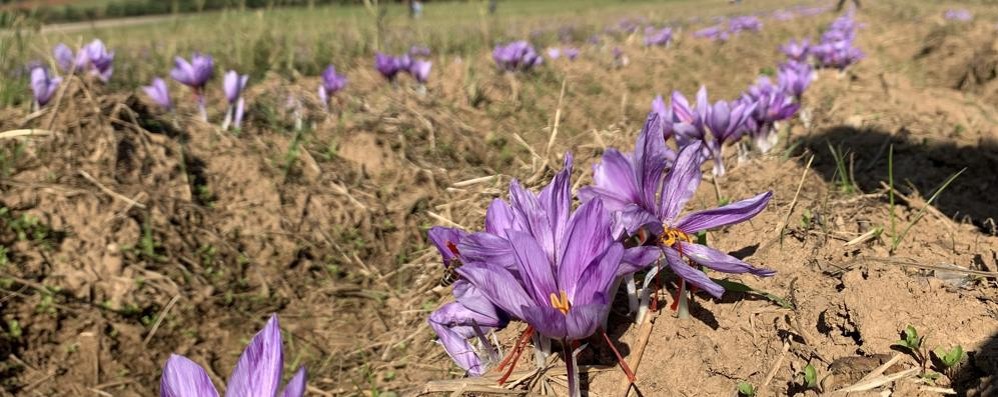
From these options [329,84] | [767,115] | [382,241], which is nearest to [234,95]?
[329,84]

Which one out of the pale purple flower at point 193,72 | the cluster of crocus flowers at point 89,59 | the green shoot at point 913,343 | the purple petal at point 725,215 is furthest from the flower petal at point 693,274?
the cluster of crocus flowers at point 89,59

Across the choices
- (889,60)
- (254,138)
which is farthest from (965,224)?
(889,60)

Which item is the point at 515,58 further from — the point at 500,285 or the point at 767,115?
the point at 500,285

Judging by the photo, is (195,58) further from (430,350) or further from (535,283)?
(535,283)

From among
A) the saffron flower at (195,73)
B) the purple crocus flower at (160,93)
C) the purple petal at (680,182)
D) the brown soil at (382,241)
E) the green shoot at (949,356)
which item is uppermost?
the purple petal at (680,182)

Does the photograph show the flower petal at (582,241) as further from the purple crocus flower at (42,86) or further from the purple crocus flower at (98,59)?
the purple crocus flower at (98,59)
